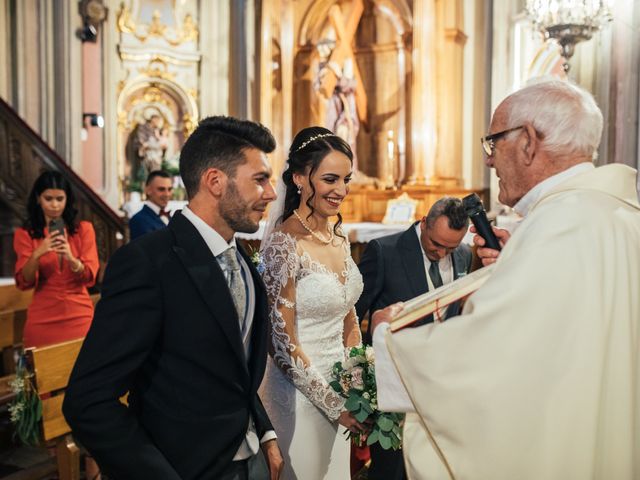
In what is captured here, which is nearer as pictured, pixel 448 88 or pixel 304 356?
pixel 304 356

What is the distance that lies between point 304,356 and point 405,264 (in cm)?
106

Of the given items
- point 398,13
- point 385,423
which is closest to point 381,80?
point 398,13

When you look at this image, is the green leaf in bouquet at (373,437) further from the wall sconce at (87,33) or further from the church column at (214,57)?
the wall sconce at (87,33)

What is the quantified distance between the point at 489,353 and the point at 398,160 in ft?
26.5

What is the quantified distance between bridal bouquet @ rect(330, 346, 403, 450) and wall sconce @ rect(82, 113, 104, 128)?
958 cm

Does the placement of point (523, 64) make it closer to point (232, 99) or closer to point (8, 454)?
point (232, 99)

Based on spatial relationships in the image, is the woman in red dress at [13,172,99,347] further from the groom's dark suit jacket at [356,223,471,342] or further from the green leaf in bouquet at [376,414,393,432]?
the green leaf in bouquet at [376,414,393,432]

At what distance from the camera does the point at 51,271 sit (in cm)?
414

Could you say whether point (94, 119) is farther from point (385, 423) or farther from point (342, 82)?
point (385, 423)

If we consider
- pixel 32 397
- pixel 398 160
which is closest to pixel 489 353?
pixel 32 397

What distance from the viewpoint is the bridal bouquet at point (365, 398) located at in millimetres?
2201

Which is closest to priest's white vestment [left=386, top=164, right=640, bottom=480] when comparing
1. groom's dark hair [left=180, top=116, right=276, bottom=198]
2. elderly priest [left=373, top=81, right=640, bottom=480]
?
elderly priest [left=373, top=81, right=640, bottom=480]

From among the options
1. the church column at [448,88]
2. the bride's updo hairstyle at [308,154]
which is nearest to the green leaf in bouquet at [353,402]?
the bride's updo hairstyle at [308,154]

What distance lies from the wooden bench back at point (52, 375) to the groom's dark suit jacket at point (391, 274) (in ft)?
4.74
